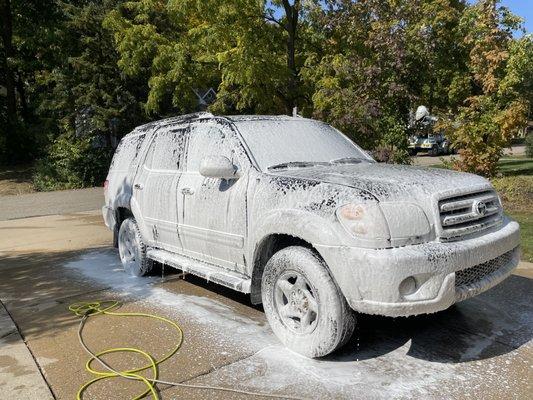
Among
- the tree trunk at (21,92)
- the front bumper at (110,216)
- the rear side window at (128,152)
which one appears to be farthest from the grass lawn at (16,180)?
the rear side window at (128,152)

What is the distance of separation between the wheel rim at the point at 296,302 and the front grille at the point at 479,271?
1.02m

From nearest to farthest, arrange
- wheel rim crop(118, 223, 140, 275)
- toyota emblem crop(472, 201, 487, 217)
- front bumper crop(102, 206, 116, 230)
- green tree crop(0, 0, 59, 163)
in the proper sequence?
toyota emblem crop(472, 201, 487, 217) → wheel rim crop(118, 223, 140, 275) → front bumper crop(102, 206, 116, 230) → green tree crop(0, 0, 59, 163)

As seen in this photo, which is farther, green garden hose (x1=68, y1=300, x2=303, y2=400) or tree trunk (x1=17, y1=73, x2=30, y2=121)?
tree trunk (x1=17, y1=73, x2=30, y2=121)

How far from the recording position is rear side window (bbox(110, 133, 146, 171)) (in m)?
6.52

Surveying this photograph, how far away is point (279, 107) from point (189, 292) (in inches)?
395

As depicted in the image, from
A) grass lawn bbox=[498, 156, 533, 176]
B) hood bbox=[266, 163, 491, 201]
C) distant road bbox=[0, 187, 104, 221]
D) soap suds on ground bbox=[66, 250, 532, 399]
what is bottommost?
soap suds on ground bbox=[66, 250, 532, 399]

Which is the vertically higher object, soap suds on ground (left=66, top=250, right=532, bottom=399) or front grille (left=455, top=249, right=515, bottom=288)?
front grille (left=455, top=249, right=515, bottom=288)

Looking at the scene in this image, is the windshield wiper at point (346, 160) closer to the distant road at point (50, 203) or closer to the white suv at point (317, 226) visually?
the white suv at point (317, 226)

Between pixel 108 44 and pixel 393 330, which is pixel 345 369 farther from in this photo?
pixel 108 44

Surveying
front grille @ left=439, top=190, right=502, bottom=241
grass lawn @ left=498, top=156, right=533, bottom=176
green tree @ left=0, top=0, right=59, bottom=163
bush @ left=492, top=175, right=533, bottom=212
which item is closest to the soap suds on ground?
front grille @ left=439, top=190, right=502, bottom=241

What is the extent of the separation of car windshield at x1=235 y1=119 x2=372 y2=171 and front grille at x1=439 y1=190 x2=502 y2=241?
1.31m

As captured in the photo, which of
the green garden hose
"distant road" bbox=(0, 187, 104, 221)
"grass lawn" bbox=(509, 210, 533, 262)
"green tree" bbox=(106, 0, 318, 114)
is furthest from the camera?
"green tree" bbox=(106, 0, 318, 114)

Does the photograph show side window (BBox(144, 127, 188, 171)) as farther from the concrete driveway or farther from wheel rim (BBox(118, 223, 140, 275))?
the concrete driveway

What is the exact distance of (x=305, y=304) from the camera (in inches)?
155
